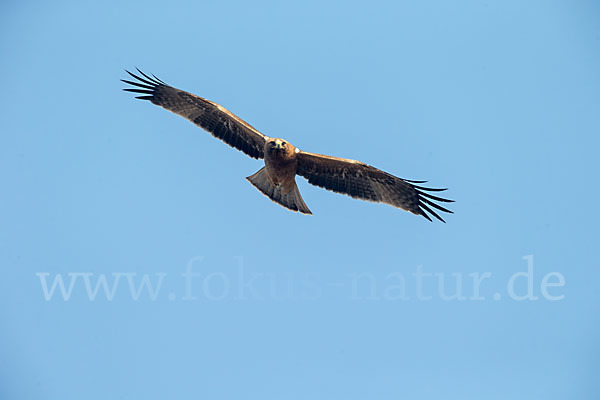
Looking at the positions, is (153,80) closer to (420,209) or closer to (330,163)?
(330,163)

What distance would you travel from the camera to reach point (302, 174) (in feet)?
28.7

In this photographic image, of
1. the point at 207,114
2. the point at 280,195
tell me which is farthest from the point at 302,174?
the point at 207,114

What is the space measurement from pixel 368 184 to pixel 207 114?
2.91 meters

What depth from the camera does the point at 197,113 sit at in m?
9.05

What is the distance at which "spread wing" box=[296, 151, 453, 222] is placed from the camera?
28.0 ft

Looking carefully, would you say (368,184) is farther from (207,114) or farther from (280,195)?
(207,114)

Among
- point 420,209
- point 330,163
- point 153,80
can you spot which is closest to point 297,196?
point 330,163

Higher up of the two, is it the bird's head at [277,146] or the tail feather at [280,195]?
the bird's head at [277,146]

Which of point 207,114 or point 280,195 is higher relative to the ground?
point 207,114

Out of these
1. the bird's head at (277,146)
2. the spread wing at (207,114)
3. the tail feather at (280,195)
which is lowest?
the tail feather at (280,195)

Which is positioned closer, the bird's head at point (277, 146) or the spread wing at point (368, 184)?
the bird's head at point (277, 146)

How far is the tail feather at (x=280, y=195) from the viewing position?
864cm

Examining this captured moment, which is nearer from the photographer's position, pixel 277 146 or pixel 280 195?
pixel 277 146

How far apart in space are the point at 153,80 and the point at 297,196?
325 cm
